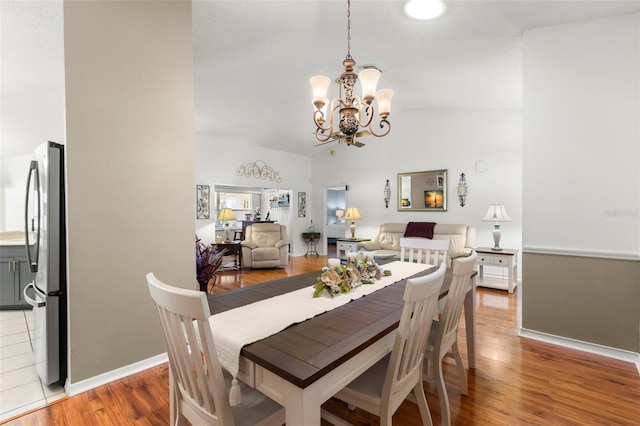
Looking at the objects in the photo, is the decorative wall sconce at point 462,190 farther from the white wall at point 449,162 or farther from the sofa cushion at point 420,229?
the sofa cushion at point 420,229

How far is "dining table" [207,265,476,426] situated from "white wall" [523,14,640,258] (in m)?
2.11

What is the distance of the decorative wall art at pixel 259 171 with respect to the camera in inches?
265

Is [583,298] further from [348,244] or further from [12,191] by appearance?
[12,191]

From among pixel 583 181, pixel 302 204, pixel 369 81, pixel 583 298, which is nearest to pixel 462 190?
pixel 583 181

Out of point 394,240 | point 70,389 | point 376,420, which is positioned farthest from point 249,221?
point 376,420

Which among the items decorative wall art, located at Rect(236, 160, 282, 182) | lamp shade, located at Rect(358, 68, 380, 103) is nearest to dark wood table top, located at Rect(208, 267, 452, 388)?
lamp shade, located at Rect(358, 68, 380, 103)

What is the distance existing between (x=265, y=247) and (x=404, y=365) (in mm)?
5135

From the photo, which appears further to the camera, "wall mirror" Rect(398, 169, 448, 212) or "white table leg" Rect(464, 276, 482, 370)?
"wall mirror" Rect(398, 169, 448, 212)

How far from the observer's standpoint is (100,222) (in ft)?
6.71

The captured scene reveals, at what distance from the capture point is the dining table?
37.1 inches

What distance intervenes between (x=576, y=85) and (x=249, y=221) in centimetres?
734

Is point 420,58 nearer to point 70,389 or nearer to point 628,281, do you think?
point 628,281

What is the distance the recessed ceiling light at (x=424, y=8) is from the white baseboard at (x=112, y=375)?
352 centimetres

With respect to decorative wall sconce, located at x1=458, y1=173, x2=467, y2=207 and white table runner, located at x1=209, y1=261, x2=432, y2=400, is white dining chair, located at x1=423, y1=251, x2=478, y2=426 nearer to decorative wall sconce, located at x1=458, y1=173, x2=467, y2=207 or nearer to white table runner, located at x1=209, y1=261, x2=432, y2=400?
white table runner, located at x1=209, y1=261, x2=432, y2=400
